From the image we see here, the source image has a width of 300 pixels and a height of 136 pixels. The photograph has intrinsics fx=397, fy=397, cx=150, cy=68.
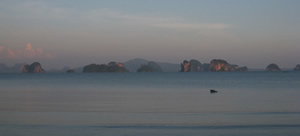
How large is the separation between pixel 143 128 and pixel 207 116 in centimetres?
520

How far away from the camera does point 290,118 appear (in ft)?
64.1

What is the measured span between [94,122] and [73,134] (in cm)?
320

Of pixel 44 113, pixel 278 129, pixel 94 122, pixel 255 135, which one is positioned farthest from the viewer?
pixel 44 113

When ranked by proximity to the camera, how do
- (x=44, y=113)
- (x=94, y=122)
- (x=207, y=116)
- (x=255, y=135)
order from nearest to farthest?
(x=255, y=135) → (x=94, y=122) → (x=207, y=116) → (x=44, y=113)

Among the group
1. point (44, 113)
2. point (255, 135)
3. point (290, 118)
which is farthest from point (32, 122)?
point (290, 118)

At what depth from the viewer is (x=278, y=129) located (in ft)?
52.9

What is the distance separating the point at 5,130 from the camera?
16250 millimetres

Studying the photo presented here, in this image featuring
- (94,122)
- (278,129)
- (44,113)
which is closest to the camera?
(278,129)

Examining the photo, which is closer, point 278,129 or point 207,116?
point 278,129

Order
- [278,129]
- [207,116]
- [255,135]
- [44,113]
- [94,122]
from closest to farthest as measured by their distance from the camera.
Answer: [255,135], [278,129], [94,122], [207,116], [44,113]

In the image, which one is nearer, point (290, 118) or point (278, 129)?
point (278, 129)

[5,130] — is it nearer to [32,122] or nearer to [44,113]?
[32,122]

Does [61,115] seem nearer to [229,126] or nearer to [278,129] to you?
[229,126]

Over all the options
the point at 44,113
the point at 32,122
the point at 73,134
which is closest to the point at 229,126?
the point at 73,134
